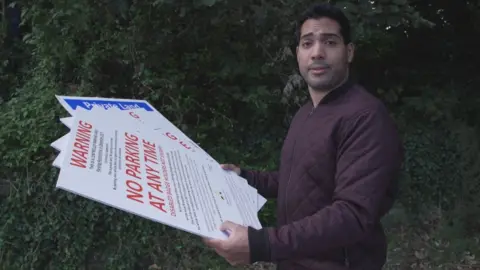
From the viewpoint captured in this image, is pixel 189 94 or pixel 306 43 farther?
pixel 189 94

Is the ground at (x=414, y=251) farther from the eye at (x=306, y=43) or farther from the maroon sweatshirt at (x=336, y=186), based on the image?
the eye at (x=306, y=43)

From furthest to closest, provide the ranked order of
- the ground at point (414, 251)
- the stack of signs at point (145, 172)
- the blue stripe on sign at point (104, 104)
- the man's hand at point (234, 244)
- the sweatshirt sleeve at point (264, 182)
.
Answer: the ground at point (414, 251) → the sweatshirt sleeve at point (264, 182) → the blue stripe on sign at point (104, 104) → the man's hand at point (234, 244) → the stack of signs at point (145, 172)

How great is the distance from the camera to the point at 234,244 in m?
1.43

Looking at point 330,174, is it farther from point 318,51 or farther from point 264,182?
point 264,182

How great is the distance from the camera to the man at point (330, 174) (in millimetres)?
1474

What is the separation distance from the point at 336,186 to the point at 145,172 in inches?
22.8

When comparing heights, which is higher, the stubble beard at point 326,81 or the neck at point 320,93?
the stubble beard at point 326,81

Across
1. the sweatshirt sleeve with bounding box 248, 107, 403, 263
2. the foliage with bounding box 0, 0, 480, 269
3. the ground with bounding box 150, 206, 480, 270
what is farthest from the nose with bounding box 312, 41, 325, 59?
the ground with bounding box 150, 206, 480, 270

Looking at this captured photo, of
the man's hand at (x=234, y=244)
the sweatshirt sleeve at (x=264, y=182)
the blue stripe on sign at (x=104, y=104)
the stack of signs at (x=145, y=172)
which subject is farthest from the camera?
the sweatshirt sleeve at (x=264, y=182)

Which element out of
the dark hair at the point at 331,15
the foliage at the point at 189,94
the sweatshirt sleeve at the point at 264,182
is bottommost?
the foliage at the point at 189,94

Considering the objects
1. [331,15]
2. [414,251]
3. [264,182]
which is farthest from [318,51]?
[414,251]

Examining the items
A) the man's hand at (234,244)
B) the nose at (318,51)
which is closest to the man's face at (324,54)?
the nose at (318,51)

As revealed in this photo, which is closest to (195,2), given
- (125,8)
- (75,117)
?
(125,8)

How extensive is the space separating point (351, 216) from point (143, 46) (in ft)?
12.7
